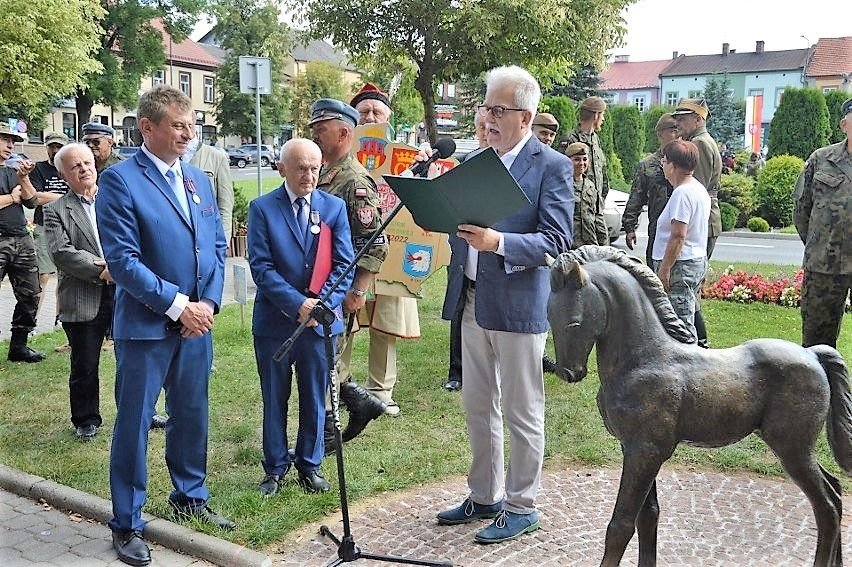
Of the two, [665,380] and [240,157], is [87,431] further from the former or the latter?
[240,157]

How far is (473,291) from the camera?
437 centimetres

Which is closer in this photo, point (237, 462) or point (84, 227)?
point (237, 462)

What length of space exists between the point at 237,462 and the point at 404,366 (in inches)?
104

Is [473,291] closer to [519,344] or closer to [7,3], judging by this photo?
[519,344]

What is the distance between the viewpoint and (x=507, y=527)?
4230 millimetres

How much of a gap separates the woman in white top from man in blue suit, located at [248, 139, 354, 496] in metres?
2.66

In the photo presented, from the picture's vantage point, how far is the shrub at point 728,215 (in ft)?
70.4

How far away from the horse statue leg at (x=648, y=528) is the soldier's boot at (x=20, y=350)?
657 cm

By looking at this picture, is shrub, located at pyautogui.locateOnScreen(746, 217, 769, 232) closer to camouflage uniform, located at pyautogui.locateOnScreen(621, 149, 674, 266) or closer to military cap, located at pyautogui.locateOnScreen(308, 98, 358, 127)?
camouflage uniform, located at pyautogui.locateOnScreen(621, 149, 674, 266)

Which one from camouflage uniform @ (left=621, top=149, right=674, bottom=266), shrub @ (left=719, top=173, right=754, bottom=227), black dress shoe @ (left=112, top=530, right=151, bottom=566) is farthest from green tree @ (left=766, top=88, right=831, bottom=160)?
black dress shoe @ (left=112, top=530, right=151, bottom=566)

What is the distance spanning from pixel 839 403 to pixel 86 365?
494 cm

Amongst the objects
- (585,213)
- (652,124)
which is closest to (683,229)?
(585,213)

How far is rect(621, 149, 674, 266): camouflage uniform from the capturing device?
7.96 meters

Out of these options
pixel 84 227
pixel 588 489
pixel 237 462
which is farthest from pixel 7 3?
pixel 588 489
